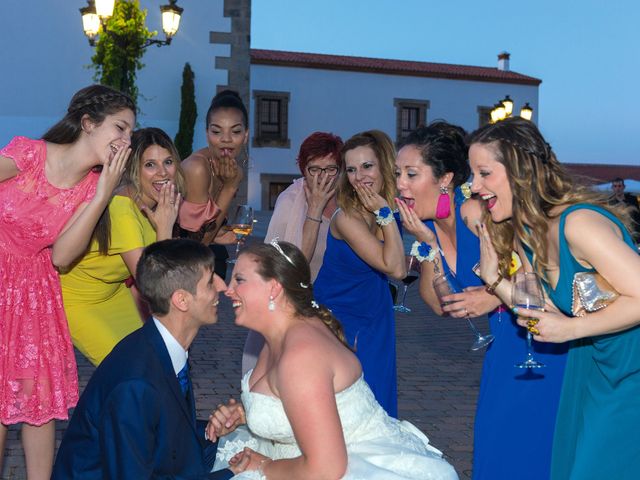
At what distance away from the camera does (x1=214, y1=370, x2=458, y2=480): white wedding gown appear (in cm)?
316

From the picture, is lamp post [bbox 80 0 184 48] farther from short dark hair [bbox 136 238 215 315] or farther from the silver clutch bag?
the silver clutch bag

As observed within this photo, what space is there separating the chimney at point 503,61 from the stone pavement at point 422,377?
4052cm

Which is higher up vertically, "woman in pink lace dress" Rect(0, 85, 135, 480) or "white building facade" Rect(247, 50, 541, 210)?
"white building facade" Rect(247, 50, 541, 210)

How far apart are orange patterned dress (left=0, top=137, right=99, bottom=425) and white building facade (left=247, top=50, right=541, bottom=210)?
37.9 meters

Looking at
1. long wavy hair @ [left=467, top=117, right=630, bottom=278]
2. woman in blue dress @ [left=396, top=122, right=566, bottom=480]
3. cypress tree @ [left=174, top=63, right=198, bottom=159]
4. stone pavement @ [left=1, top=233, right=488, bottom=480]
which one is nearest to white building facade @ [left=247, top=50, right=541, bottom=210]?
cypress tree @ [left=174, top=63, right=198, bottom=159]

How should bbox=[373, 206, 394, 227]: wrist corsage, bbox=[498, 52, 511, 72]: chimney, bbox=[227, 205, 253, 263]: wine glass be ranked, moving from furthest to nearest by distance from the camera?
1. bbox=[498, 52, 511, 72]: chimney
2. bbox=[227, 205, 253, 263]: wine glass
3. bbox=[373, 206, 394, 227]: wrist corsage

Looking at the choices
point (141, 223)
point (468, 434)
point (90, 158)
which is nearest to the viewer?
point (90, 158)

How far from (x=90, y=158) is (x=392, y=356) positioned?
200cm

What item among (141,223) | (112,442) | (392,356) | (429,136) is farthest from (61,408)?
(429,136)

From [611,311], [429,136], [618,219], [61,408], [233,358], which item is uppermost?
[429,136]

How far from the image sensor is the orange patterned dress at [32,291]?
410 centimetres

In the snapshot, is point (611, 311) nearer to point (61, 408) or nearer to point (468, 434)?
point (61, 408)

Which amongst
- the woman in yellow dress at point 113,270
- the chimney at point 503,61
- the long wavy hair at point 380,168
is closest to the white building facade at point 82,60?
the long wavy hair at point 380,168

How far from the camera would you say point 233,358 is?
890 cm
